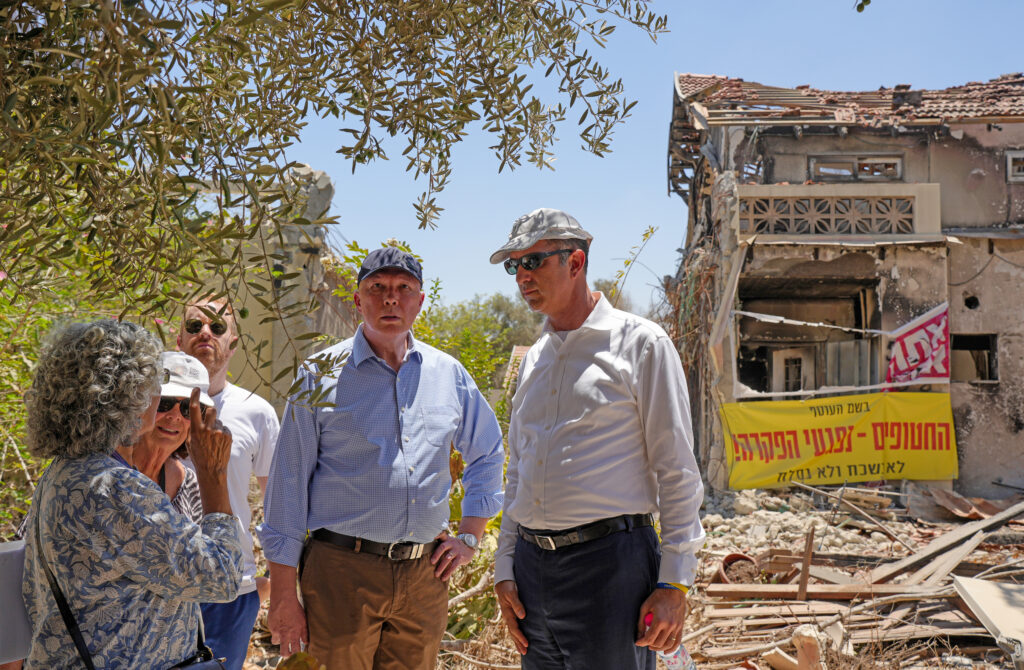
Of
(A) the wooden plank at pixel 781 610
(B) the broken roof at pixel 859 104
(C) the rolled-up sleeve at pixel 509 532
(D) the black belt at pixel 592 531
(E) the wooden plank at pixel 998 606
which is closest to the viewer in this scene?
(D) the black belt at pixel 592 531

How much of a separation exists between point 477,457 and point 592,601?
1145 millimetres

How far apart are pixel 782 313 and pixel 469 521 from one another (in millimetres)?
14964

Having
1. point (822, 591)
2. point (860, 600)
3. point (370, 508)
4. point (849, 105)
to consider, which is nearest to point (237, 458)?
point (370, 508)

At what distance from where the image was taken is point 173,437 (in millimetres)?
2467

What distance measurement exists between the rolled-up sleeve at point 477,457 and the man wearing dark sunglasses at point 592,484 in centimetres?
54

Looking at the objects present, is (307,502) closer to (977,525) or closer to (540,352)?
(540,352)

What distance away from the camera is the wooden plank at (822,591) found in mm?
6707

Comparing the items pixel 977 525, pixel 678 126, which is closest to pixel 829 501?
pixel 977 525

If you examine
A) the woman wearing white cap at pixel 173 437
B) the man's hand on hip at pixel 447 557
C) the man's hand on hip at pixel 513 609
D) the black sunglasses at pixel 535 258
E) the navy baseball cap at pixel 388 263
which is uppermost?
the navy baseball cap at pixel 388 263

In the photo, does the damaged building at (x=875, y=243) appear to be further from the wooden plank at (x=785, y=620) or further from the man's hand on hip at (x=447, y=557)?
the man's hand on hip at (x=447, y=557)

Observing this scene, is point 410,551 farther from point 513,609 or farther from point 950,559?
point 950,559

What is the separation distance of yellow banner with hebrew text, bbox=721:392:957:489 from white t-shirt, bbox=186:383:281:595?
420 inches

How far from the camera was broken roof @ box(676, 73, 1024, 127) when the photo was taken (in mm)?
14695

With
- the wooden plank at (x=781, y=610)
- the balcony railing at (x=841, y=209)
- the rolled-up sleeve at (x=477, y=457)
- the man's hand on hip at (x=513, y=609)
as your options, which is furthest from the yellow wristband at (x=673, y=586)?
the balcony railing at (x=841, y=209)
